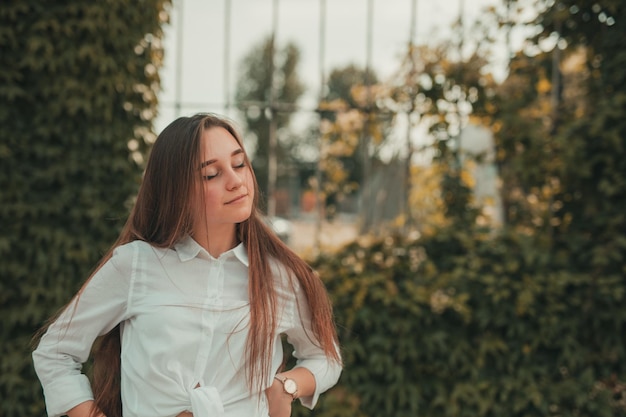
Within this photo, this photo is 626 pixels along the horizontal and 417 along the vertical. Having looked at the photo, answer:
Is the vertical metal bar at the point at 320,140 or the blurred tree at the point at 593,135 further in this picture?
the vertical metal bar at the point at 320,140

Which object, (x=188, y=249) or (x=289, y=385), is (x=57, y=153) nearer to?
(x=188, y=249)

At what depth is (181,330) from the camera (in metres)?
1.54

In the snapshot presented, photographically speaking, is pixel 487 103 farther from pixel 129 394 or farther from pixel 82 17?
pixel 129 394

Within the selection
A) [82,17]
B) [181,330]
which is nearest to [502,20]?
[82,17]

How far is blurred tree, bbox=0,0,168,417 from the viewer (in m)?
3.35

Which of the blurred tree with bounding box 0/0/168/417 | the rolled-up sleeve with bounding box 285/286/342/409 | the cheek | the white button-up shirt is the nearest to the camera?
the white button-up shirt

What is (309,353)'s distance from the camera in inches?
71.5

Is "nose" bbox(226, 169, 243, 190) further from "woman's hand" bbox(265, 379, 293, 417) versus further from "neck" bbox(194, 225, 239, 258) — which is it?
"woman's hand" bbox(265, 379, 293, 417)

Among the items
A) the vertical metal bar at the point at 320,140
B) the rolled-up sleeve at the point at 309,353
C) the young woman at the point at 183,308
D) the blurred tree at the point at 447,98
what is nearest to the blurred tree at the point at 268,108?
the vertical metal bar at the point at 320,140

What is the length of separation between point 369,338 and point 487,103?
148 centimetres

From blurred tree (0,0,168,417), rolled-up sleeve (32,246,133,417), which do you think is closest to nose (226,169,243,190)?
rolled-up sleeve (32,246,133,417)

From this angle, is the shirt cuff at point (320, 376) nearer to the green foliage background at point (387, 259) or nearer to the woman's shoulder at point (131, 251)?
the woman's shoulder at point (131, 251)

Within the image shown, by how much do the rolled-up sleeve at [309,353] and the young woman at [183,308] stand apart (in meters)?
0.09

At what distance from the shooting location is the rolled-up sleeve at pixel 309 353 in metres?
1.76
